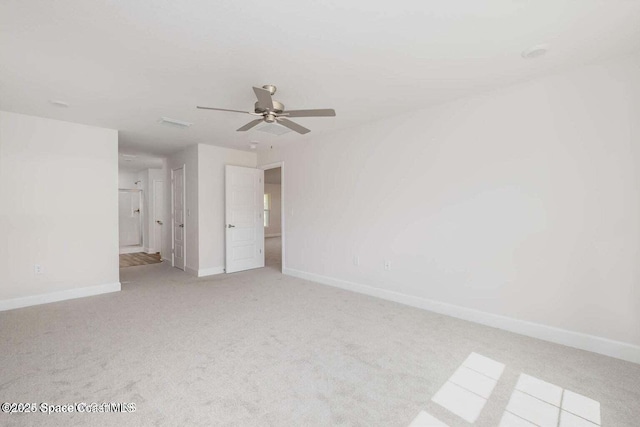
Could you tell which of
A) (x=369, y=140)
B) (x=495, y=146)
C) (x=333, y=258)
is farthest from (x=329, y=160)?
(x=495, y=146)

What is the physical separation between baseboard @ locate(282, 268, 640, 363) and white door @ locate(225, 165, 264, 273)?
8.74 ft

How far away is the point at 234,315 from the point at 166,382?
129cm

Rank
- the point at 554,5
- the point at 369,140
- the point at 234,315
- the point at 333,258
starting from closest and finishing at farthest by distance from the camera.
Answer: the point at 554,5 < the point at 234,315 < the point at 369,140 < the point at 333,258

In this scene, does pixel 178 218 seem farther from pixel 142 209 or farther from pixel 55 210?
pixel 142 209

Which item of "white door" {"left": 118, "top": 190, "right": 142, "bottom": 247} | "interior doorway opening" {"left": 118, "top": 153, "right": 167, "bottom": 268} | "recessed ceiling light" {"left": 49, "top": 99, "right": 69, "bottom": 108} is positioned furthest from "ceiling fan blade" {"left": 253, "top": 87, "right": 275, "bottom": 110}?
"white door" {"left": 118, "top": 190, "right": 142, "bottom": 247}

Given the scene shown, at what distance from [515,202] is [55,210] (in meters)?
5.77

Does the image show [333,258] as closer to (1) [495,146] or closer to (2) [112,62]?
(1) [495,146]

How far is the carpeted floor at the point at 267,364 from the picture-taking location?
1719 millimetres

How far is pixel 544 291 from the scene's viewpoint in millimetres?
2682

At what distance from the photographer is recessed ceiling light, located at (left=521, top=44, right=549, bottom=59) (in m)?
2.17

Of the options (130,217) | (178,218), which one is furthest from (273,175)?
(130,217)

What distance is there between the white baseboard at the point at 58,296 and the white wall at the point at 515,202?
375cm

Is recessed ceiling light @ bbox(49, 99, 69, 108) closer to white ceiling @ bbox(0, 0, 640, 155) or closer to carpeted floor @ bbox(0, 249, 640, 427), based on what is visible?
white ceiling @ bbox(0, 0, 640, 155)

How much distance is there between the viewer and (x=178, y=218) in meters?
6.05
